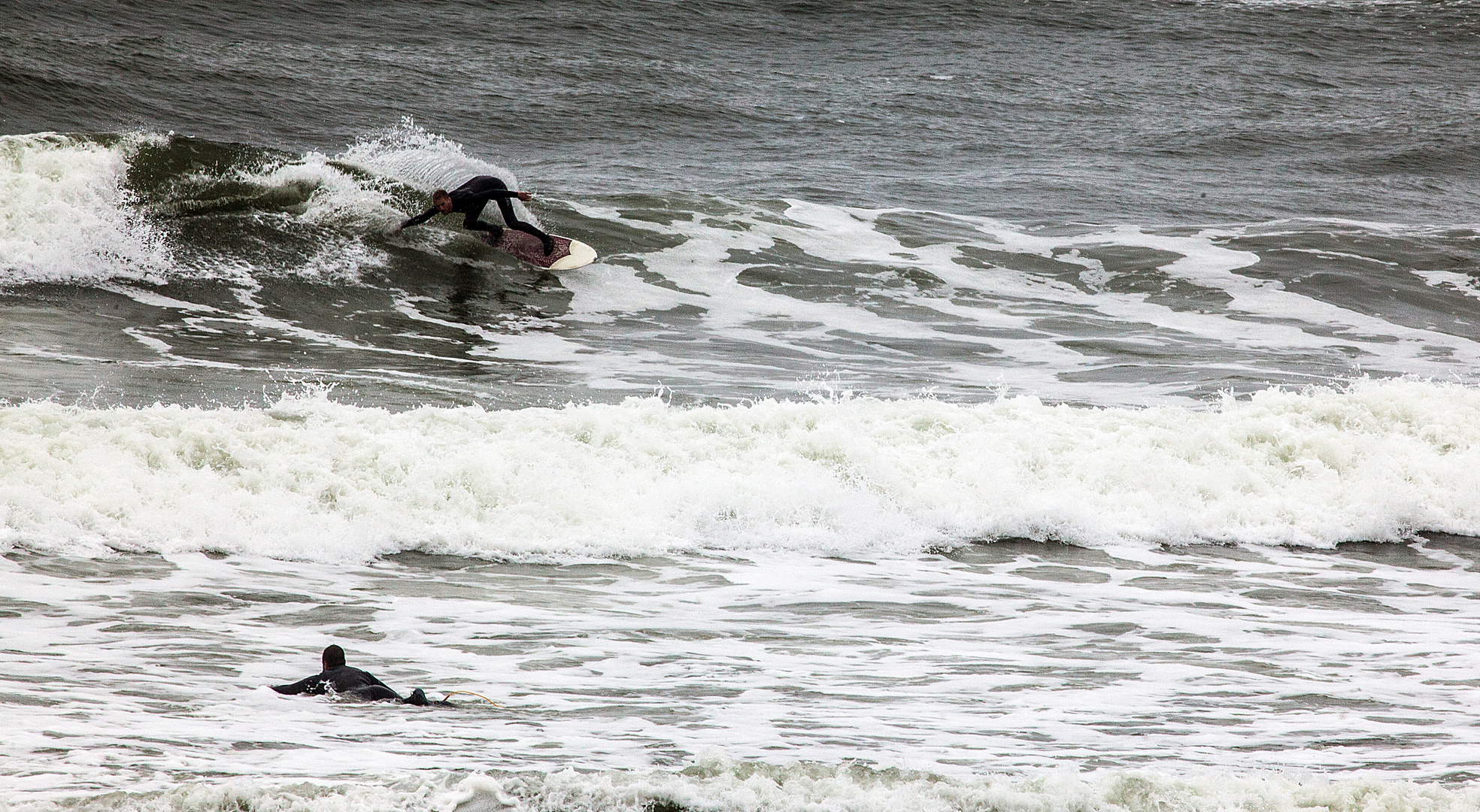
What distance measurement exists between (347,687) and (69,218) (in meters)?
9.30

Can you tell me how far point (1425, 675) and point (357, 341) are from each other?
8.57 meters

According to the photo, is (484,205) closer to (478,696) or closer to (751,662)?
(751,662)

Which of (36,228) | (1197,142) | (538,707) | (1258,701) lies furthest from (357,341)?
(1197,142)

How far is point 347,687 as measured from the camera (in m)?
4.17

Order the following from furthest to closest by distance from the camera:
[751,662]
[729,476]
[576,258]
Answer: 1. [576,258]
2. [729,476]
3. [751,662]

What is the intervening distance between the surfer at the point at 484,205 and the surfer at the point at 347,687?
906 cm

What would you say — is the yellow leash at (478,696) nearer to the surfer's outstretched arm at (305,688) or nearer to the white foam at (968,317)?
the surfer's outstretched arm at (305,688)

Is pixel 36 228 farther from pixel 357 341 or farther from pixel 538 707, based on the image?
pixel 538 707

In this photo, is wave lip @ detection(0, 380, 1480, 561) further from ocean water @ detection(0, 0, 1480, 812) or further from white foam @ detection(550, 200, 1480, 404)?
white foam @ detection(550, 200, 1480, 404)

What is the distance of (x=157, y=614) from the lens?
16.3 feet

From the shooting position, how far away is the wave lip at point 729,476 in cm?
623

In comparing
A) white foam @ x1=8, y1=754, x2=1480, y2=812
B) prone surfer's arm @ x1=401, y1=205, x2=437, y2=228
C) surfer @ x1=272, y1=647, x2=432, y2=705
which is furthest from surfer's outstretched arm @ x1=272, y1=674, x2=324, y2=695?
prone surfer's arm @ x1=401, y1=205, x2=437, y2=228

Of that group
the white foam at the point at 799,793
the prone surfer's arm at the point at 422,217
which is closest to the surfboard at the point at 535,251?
the prone surfer's arm at the point at 422,217

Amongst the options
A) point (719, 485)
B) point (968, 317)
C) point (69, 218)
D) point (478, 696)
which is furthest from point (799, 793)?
point (69, 218)
